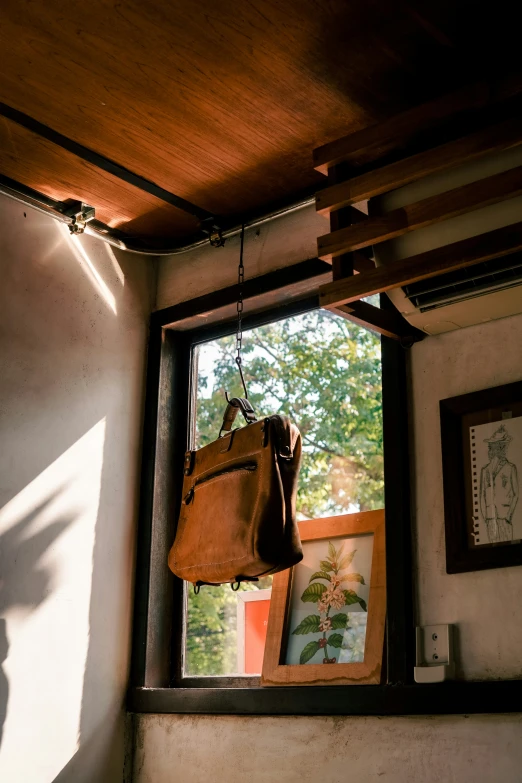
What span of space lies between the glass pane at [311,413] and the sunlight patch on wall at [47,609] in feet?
1.34

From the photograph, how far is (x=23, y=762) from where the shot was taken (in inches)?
93.1

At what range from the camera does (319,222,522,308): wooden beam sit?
181 centimetres

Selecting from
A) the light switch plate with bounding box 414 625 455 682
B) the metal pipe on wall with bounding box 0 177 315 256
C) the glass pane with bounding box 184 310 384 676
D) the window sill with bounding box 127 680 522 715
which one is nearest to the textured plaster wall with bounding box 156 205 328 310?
the metal pipe on wall with bounding box 0 177 315 256

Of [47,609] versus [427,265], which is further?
[47,609]

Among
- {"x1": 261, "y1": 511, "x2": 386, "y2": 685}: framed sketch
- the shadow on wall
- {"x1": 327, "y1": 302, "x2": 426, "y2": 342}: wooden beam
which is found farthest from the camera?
the shadow on wall

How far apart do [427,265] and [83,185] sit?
1247 mm

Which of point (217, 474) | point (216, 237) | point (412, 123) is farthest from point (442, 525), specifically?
point (216, 237)

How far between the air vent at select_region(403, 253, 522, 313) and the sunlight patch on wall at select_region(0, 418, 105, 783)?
1.23 metres

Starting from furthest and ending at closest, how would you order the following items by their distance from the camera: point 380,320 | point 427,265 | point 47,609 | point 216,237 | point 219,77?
1. point 216,237
2. point 47,609
3. point 380,320
4. point 219,77
5. point 427,265

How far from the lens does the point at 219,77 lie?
6.99 feet

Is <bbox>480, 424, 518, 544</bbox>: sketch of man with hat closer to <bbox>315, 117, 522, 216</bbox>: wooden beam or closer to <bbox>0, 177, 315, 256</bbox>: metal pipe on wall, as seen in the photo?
<bbox>315, 117, 522, 216</bbox>: wooden beam

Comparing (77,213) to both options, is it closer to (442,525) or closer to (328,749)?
(442,525)

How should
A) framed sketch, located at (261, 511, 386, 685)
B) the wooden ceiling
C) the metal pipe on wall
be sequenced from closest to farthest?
1. the wooden ceiling
2. framed sketch, located at (261, 511, 386, 685)
3. the metal pipe on wall

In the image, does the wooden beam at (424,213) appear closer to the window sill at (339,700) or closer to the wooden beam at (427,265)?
the wooden beam at (427,265)
